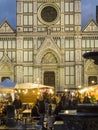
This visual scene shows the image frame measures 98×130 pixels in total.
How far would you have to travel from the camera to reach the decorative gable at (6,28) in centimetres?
5878

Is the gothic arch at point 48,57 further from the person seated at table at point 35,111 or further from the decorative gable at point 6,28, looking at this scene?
the person seated at table at point 35,111

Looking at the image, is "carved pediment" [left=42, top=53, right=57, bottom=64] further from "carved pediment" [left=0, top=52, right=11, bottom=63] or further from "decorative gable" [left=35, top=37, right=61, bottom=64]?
"carved pediment" [left=0, top=52, right=11, bottom=63]

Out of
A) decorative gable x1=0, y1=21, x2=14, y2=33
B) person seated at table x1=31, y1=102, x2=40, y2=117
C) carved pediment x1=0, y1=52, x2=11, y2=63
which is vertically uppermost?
decorative gable x1=0, y1=21, x2=14, y2=33

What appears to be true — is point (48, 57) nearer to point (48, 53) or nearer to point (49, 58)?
point (49, 58)

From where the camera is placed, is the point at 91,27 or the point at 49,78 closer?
the point at 91,27

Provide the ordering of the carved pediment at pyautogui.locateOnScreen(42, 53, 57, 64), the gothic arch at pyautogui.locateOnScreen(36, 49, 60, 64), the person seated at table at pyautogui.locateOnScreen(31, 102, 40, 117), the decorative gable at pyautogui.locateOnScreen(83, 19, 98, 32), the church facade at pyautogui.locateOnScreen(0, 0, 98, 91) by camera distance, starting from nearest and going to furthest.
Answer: the person seated at table at pyautogui.locateOnScreen(31, 102, 40, 117), the church facade at pyautogui.locateOnScreen(0, 0, 98, 91), the decorative gable at pyautogui.locateOnScreen(83, 19, 98, 32), the gothic arch at pyautogui.locateOnScreen(36, 49, 60, 64), the carved pediment at pyautogui.locateOnScreen(42, 53, 57, 64)

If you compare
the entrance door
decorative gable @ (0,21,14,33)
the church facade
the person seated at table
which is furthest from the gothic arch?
the person seated at table

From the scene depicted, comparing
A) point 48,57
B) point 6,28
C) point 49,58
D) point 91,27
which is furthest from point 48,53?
point 91,27

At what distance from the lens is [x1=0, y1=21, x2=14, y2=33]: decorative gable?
5878 centimetres

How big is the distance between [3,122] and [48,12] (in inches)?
1503

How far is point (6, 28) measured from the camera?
193ft

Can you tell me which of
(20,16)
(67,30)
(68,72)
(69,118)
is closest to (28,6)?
(20,16)

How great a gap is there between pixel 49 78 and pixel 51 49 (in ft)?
11.8

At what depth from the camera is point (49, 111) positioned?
22.9 m
